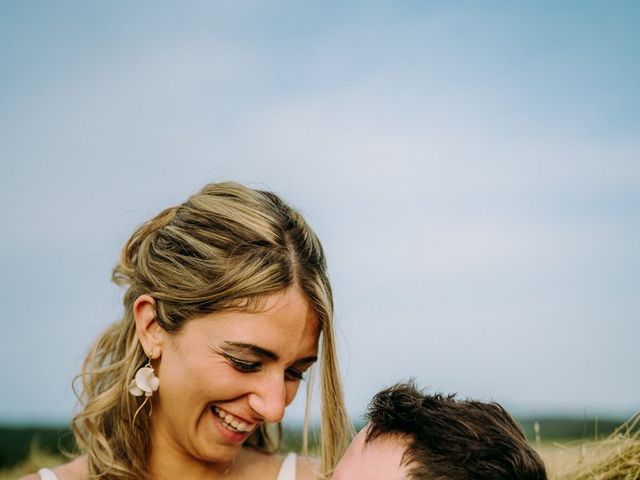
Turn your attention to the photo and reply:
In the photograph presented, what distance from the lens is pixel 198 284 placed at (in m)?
4.30

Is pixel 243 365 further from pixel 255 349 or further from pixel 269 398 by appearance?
pixel 269 398

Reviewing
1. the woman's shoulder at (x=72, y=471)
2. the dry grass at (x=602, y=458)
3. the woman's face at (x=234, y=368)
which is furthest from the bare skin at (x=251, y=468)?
the dry grass at (x=602, y=458)

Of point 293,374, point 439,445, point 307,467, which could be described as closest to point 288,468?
point 307,467

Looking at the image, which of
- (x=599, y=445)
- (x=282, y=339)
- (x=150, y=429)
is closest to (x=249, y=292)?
(x=282, y=339)

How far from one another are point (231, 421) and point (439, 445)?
1512 millimetres

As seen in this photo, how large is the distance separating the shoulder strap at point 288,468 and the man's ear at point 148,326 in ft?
3.98

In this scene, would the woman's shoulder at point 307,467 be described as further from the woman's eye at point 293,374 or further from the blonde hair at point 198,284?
the woman's eye at point 293,374

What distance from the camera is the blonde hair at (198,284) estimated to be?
430cm

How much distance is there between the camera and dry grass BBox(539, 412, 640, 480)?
14.8 feet

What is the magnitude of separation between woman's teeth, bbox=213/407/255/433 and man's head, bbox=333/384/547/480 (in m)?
1.07

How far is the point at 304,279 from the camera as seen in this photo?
438 centimetres

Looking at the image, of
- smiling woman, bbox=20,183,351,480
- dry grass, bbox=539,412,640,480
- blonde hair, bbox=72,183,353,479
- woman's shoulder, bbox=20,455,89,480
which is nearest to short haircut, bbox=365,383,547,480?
smiling woman, bbox=20,183,351,480

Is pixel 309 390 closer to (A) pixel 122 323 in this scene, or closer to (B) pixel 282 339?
(B) pixel 282 339

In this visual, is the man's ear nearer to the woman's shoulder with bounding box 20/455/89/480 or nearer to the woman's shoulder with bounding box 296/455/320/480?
the woman's shoulder with bounding box 20/455/89/480
